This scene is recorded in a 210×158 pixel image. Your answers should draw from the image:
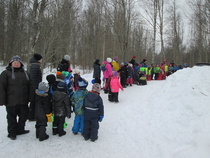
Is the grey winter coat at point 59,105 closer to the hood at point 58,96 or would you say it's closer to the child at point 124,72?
the hood at point 58,96

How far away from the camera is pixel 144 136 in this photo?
3828 millimetres

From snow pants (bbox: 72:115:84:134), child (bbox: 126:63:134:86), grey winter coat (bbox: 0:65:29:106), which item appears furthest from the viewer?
child (bbox: 126:63:134:86)

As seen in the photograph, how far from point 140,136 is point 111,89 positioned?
2.99 metres

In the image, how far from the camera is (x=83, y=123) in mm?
3799

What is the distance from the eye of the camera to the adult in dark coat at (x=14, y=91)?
10.8 feet

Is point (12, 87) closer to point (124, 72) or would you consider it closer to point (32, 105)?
point (32, 105)

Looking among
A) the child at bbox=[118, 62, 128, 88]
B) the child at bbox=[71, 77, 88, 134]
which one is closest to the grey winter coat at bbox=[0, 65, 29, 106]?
the child at bbox=[71, 77, 88, 134]

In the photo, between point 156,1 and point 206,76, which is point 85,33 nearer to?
point 156,1

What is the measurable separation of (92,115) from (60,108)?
2.78ft

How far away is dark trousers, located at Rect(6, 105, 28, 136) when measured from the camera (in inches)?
134

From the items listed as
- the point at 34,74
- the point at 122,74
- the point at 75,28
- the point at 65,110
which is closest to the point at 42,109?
the point at 65,110

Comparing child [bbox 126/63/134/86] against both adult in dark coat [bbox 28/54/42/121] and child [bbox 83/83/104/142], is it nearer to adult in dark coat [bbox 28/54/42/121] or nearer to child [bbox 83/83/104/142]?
child [bbox 83/83/104/142]

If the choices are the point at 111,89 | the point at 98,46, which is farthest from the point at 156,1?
the point at 111,89

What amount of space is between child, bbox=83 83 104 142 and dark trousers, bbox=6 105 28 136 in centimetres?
157
